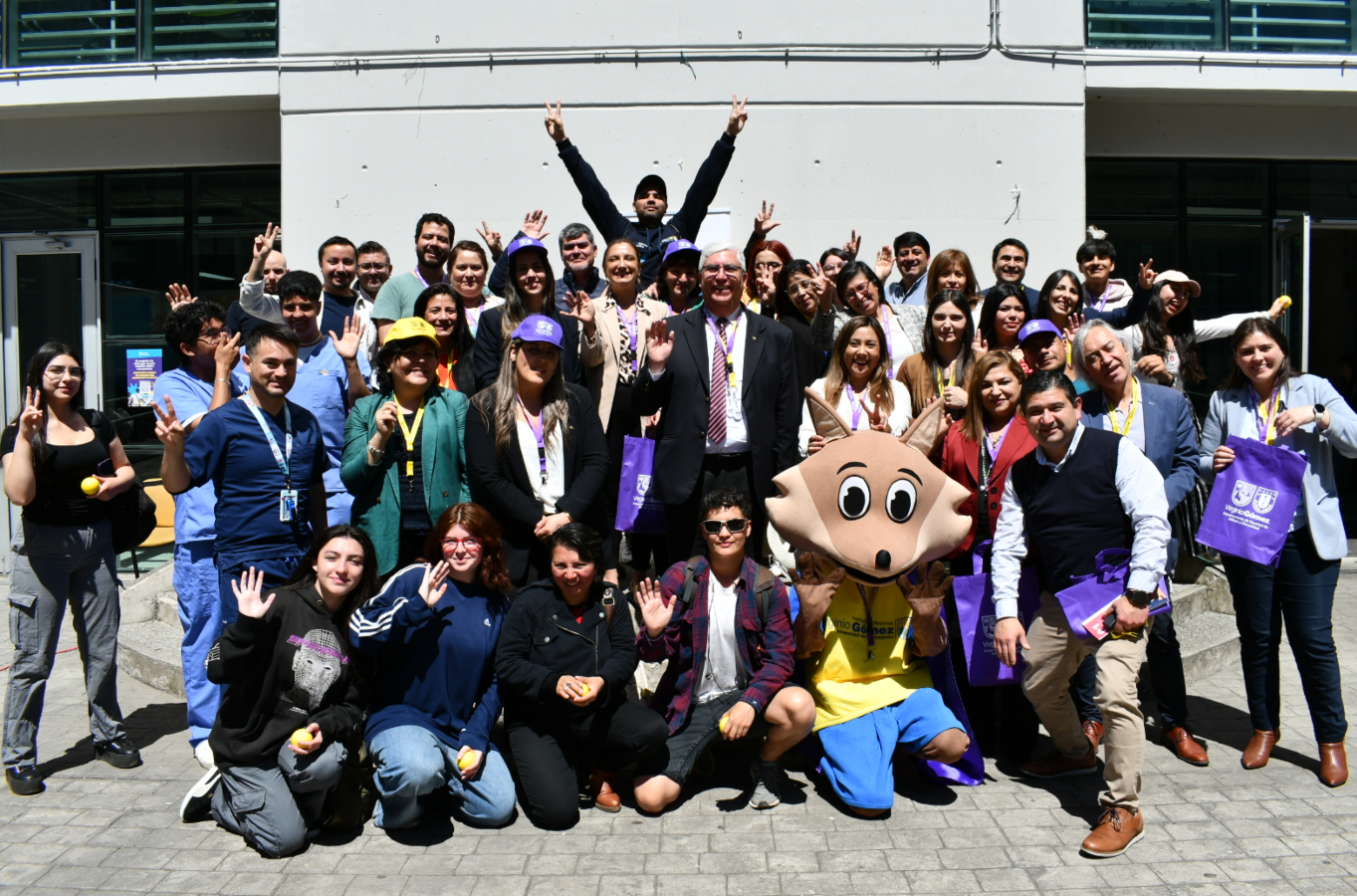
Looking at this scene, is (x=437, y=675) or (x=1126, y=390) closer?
(x=437, y=675)

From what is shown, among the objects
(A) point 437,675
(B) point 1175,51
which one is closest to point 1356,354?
(B) point 1175,51

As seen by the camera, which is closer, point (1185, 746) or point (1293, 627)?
point (1293, 627)

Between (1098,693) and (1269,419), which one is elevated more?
(1269,419)

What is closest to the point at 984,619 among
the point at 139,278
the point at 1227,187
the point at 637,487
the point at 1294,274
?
the point at 637,487

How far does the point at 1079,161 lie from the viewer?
8953mm

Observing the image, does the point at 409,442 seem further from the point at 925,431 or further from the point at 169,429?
the point at 925,431

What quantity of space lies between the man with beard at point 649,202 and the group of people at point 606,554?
1155 millimetres

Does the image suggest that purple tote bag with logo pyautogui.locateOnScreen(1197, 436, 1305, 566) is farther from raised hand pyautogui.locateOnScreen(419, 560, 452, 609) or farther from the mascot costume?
raised hand pyautogui.locateOnScreen(419, 560, 452, 609)

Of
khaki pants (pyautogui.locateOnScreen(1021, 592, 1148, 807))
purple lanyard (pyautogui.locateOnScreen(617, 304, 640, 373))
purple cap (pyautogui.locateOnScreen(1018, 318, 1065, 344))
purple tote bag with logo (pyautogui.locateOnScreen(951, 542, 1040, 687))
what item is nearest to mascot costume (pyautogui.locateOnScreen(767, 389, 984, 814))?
purple tote bag with logo (pyautogui.locateOnScreen(951, 542, 1040, 687))

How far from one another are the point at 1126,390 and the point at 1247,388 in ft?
1.95

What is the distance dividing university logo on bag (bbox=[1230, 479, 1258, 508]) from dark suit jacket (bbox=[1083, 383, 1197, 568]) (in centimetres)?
19

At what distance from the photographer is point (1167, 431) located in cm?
498

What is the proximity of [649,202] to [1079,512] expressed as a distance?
376cm

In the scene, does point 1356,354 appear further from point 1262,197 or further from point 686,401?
point 686,401
